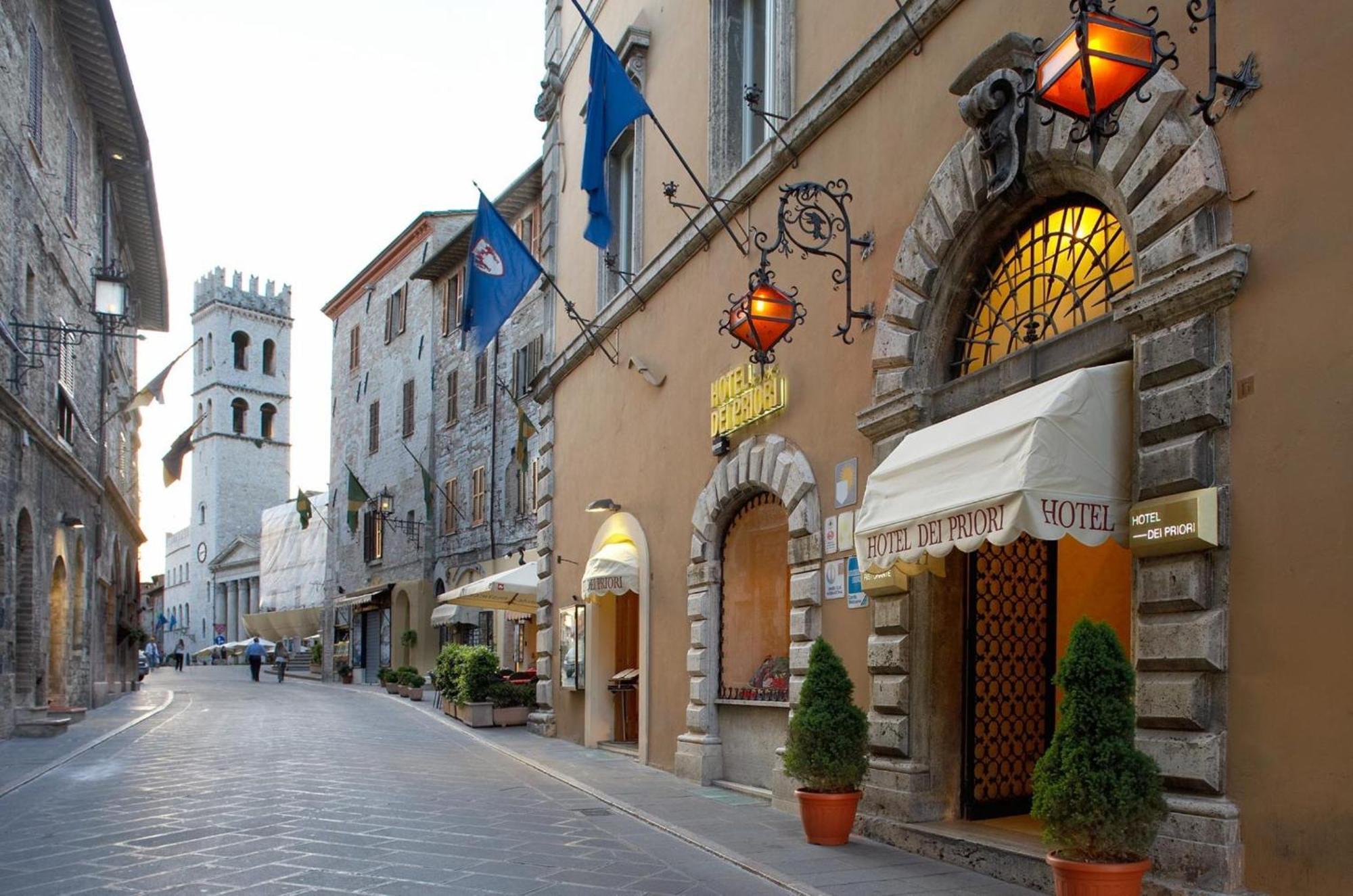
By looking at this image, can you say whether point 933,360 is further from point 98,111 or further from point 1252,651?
point 98,111

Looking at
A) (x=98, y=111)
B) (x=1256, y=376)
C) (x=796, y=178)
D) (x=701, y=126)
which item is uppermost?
(x=98, y=111)

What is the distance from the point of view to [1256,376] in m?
5.45

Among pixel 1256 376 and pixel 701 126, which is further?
pixel 701 126

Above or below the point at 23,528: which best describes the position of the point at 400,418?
above

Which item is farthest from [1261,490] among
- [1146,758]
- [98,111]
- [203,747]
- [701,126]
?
[98,111]

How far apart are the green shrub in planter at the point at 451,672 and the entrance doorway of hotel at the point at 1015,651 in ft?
42.3

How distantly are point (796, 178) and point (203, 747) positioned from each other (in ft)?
32.6

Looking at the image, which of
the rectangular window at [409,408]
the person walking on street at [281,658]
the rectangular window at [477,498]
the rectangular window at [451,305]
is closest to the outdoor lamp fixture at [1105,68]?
the rectangular window at [477,498]

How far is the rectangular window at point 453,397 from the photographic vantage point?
31.7m

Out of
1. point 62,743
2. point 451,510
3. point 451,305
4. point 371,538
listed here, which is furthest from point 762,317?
point 371,538

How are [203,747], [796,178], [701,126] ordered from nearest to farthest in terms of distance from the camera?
[796,178]
[701,126]
[203,747]

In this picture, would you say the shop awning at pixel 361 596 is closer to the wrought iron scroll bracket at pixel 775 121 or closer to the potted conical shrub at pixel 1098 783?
the wrought iron scroll bracket at pixel 775 121

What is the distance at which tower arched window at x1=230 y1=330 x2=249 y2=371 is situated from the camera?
70250 mm

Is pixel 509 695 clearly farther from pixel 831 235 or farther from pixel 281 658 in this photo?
pixel 281 658
